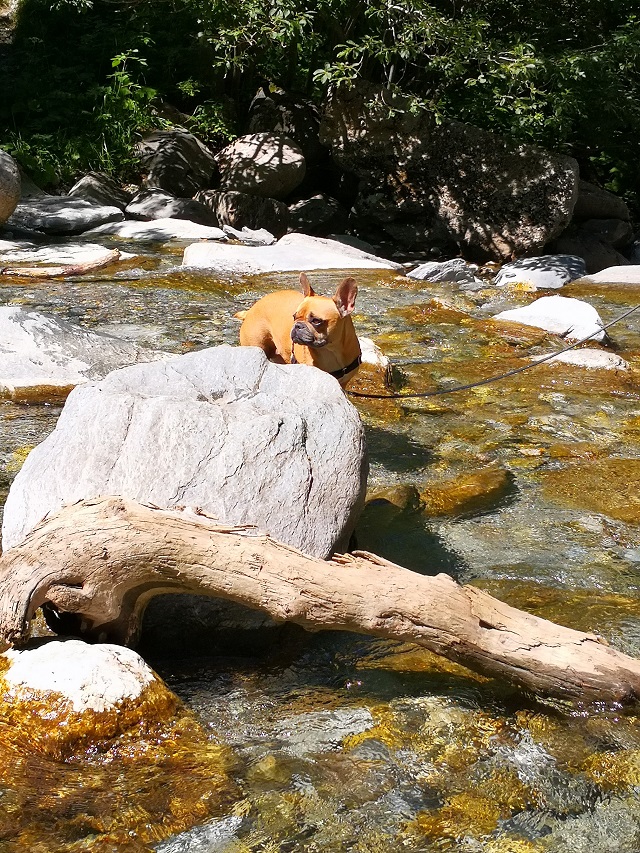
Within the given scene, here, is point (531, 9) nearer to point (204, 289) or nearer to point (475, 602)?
point (204, 289)

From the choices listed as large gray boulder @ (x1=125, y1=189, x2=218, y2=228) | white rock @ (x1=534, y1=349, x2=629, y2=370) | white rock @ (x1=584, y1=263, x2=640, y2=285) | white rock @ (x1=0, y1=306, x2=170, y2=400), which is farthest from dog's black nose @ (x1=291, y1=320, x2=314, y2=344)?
large gray boulder @ (x1=125, y1=189, x2=218, y2=228)

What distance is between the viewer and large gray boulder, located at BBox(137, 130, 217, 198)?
15.4 metres

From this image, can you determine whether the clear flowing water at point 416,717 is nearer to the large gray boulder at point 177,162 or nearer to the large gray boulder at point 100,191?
the large gray boulder at point 100,191

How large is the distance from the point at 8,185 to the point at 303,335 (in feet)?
25.4

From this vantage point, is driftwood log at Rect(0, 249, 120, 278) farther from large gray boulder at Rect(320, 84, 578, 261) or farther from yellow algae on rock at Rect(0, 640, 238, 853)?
yellow algae on rock at Rect(0, 640, 238, 853)

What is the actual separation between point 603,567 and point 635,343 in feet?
15.5

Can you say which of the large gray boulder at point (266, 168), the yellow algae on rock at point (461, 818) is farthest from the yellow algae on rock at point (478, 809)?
the large gray boulder at point (266, 168)

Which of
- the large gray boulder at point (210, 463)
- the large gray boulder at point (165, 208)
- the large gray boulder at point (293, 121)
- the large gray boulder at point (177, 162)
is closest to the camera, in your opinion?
the large gray boulder at point (210, 463)

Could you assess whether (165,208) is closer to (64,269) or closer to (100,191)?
(100,191)

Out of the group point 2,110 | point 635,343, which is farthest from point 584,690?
point 2,110

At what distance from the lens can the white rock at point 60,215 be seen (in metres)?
12.7

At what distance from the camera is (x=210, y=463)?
147 inches

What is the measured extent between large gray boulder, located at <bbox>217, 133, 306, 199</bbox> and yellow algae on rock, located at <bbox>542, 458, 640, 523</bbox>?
1088 centimetres

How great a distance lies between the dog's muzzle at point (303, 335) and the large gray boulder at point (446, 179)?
8.73 metres
